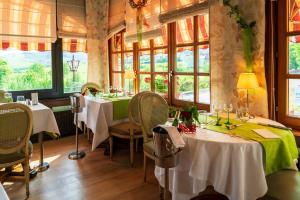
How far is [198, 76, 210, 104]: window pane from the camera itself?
3.75m

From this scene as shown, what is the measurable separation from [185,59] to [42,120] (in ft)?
6.99

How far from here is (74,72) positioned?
5555 mm

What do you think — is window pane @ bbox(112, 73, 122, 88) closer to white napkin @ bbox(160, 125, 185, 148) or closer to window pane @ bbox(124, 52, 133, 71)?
window pane @ bbox(124, 52, 133, 71)

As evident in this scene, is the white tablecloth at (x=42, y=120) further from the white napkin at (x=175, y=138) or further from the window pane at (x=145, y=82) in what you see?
the white napkin at (x=175, y=138)

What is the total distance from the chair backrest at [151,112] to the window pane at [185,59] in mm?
1035

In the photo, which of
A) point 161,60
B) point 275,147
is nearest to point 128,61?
point 161,60

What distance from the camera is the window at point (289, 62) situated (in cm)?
278

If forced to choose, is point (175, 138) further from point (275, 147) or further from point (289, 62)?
point (289, 62)

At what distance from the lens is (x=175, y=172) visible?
2.24 metres

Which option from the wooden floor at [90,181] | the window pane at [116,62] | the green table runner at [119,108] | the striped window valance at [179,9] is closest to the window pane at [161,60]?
the striped window valance at [179,9]

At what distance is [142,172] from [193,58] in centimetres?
171

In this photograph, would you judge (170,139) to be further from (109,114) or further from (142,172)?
(109,114)

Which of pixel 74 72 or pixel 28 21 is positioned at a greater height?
pixel 28 21

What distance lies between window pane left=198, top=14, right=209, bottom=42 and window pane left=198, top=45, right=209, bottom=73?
0.12m
